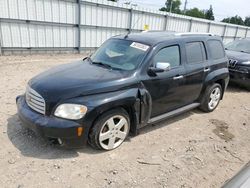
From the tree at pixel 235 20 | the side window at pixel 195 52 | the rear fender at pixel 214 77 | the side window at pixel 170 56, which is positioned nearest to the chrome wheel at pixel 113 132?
the side window at pixel 170 56

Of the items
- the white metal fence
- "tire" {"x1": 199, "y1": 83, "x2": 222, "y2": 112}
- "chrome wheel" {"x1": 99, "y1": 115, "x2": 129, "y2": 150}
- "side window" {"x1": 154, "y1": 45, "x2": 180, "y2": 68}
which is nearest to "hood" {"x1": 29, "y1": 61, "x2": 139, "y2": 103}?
"chrome wheel" {"x1": 99, "y1": 115, "x2": 129, "y2": 150}

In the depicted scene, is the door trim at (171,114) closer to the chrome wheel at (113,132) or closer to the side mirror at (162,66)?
the chrome wheel at (113,132)

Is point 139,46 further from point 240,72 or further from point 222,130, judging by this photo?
point 240,72

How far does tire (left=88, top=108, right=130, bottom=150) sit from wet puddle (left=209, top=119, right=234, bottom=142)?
1.99m

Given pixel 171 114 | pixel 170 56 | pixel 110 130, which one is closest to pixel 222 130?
pixel 171 114

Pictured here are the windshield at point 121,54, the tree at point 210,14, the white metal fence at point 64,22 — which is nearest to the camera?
the windshield at point 121,54

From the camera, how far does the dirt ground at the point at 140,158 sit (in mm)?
3049

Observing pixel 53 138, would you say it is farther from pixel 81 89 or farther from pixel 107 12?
pixel 107 12

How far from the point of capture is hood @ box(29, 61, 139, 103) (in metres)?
3.23

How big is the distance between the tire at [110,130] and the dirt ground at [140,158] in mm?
141

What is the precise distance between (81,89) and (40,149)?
1.15m

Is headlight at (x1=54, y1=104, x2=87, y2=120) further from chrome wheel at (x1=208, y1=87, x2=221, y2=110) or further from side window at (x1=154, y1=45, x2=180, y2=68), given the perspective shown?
chrome wheel at (x1=208, y1=87, x2=221, y2=110)

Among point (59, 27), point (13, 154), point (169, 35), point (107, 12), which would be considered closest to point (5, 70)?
point (59, 27)

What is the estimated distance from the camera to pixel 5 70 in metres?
7.57
